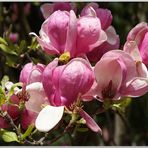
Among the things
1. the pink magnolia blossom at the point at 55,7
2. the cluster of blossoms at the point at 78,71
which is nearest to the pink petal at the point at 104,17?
the cluster of blossoms at the point at 78,71

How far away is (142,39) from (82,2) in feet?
2.39

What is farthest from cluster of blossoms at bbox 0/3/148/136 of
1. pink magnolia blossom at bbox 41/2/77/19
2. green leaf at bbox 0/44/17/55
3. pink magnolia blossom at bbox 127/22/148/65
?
green leaf at bbox 0/44/17/55

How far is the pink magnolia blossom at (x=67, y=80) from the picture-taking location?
3.03 ft

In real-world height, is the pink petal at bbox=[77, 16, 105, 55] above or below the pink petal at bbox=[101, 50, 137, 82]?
above

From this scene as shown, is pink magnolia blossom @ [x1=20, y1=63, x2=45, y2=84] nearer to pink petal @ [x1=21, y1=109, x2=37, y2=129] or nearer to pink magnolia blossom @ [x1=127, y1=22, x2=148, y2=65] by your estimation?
pink petal @ [x1=21, y1=109, x2=37, y2=129]

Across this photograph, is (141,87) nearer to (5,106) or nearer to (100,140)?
(5,106)

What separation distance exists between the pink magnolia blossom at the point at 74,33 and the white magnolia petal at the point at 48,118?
14cm

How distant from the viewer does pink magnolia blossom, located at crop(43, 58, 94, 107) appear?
3.03 feet

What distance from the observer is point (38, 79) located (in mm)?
989

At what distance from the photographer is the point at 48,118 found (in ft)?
2.98

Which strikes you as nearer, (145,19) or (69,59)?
(69,59)

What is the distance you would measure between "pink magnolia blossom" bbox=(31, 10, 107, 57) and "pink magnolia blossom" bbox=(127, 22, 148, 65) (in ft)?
0.20

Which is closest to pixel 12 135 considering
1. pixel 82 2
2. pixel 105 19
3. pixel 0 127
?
pixel 0 127

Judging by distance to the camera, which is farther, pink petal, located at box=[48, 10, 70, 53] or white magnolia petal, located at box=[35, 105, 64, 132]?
pink petal, located at box=[48, 10, 70, 53]
